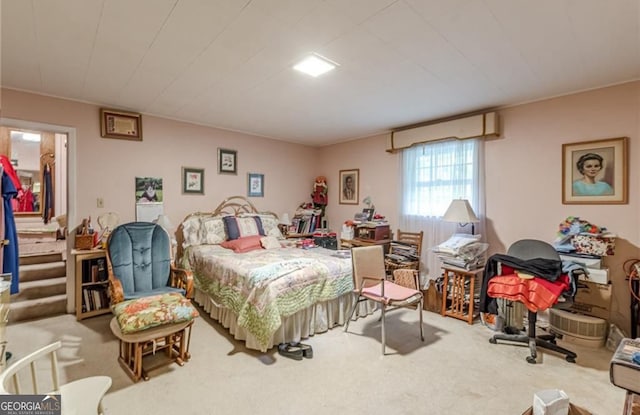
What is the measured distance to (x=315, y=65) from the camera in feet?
8.38

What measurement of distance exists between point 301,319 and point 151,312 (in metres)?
1.34

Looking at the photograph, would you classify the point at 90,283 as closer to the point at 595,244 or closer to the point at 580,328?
the point at 580,328

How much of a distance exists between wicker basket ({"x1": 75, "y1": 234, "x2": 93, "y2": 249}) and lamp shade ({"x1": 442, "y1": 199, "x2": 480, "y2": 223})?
4305mm

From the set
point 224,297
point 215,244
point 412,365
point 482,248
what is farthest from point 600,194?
point 215,244

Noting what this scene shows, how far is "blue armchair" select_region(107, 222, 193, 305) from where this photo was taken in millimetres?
2885

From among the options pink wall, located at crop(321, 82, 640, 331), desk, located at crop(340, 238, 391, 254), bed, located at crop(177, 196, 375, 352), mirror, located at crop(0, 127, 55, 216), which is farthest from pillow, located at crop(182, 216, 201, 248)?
pink wall, located at crop(321, 82, 640, 331)

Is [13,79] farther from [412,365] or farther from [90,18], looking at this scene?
[412,365]

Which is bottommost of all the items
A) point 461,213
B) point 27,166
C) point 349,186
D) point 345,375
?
point 345,375

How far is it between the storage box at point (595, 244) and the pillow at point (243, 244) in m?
3.64

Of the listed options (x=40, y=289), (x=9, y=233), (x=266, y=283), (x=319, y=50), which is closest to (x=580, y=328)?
(x=266, y=283)

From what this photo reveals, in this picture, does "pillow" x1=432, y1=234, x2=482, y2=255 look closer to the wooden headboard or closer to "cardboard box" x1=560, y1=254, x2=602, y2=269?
"cardboard box" x1=560, y1=254, x2=602, y2=269

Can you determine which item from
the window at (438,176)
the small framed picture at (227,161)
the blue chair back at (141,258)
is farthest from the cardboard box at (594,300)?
the small framed picture at (227,161)

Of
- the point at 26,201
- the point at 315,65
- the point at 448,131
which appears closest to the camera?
the point at 315,65

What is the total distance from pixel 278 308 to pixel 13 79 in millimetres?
3435
